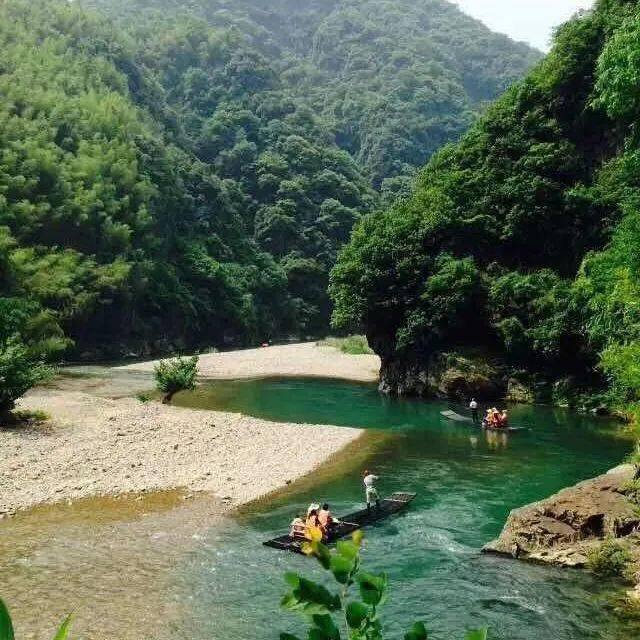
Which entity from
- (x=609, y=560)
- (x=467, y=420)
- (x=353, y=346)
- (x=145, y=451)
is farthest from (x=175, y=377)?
(x=353, y=346)

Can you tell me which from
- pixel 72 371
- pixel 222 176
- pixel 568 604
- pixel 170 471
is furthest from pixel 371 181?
pixel 568 604

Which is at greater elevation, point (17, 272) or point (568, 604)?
point (17, 272)

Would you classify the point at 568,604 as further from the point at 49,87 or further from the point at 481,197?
the point at 49,87

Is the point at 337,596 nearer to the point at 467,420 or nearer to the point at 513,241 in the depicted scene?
the point at 467,420

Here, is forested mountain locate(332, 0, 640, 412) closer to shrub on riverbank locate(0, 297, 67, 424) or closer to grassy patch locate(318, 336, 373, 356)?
shrub on riverbank locate(0, 297, 67, 424)

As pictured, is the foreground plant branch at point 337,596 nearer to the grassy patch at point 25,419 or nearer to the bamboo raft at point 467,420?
the grassy patch at point 25,419

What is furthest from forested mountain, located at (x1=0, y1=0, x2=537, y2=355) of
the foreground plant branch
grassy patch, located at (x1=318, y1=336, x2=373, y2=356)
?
the foreground plant branch

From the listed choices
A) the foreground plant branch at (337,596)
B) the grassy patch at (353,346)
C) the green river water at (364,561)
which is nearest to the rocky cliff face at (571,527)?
the green river water at (364,561)
